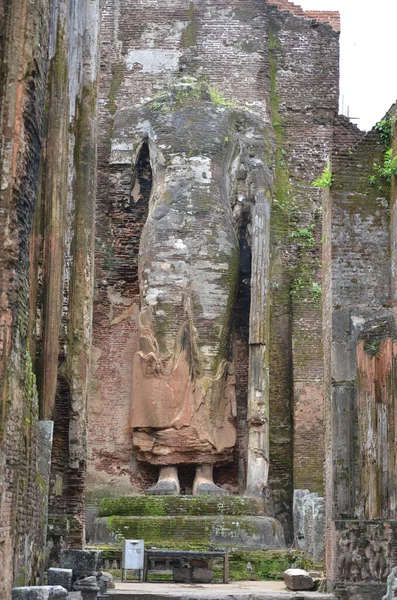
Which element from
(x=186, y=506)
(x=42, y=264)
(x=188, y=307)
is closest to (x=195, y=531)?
(x=186, y=506)

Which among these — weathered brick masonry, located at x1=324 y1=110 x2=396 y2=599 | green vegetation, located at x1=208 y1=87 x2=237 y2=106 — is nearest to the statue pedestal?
weathered brick masonry, located at x1=324 y1=110 x2=396 y2=599

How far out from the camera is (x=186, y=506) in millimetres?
17281


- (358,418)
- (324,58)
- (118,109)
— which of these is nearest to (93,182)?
(358,418)

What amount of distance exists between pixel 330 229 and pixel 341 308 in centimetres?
95

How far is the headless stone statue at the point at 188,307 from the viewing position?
18.5m

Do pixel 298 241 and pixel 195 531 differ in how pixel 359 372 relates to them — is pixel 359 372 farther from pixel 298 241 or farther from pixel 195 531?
pixel 298 241

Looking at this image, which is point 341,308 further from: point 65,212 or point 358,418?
point 65,212

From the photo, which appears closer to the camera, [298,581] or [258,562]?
[298,581]

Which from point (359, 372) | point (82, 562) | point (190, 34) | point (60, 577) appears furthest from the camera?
point (190, 34)

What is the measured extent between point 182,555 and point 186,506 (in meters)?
2.57

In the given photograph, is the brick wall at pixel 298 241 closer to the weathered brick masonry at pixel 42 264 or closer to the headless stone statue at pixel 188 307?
the headless stone statue at pixel 188 307

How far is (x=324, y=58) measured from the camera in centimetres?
2161

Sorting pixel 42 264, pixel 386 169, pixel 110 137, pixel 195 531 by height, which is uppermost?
pixel 110 137

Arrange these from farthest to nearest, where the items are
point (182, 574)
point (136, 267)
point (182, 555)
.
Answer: point (136, 267)
point (182, 574)
point (182, 555)
